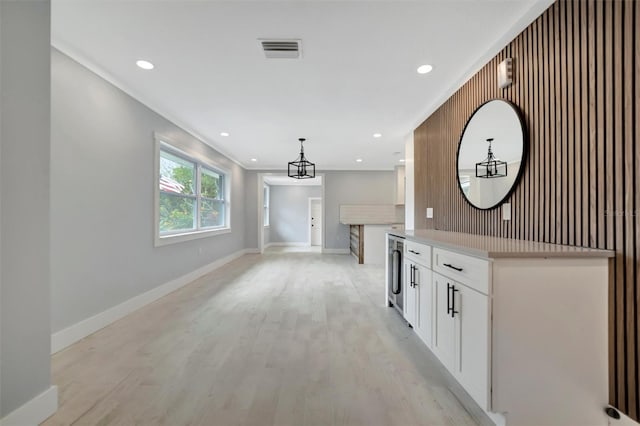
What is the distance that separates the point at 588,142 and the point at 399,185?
246 inches

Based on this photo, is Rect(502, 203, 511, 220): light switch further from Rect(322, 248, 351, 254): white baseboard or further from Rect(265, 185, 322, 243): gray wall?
Rect(265, 185, 322, 243): gray wall

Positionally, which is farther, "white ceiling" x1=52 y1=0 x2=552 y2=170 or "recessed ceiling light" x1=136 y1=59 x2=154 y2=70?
"recessed ceiling light" x1=136 y1=59 x2=154 y2=70

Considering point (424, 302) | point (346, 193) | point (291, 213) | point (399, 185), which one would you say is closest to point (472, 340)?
point (424, 302)

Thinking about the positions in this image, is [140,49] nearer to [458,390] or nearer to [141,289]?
[141,289]

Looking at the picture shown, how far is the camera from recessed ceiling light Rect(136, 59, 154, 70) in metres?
2.55

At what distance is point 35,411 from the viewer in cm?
145

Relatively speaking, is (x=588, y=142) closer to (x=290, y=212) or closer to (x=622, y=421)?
(x=622, y=421)

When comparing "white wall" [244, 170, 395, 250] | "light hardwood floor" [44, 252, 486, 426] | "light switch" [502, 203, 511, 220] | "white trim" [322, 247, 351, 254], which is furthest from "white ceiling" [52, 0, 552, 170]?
"white trim" [322, 247, 351, 254]

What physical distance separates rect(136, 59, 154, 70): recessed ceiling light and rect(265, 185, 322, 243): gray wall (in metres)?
8.49

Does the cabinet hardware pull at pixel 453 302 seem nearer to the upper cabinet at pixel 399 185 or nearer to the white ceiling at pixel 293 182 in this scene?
the upper cabinet at pixel 399 185

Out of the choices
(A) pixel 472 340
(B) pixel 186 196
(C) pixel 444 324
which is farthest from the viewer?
(B) pixel 186 196

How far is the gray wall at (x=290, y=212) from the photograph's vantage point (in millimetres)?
11109

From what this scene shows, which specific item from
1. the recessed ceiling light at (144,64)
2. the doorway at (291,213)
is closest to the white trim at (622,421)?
the recessed ceiling light at (144,64)

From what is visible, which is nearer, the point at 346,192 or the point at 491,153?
the point at 491,153
